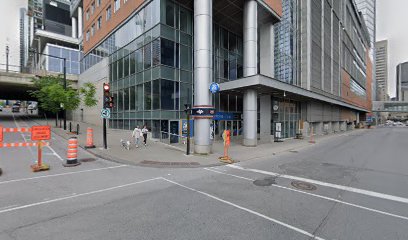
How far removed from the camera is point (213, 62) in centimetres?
2189

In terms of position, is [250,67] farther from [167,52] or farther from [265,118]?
[167,52]

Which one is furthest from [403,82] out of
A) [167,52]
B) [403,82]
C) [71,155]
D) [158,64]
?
[71,155]

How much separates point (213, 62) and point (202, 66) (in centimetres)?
905

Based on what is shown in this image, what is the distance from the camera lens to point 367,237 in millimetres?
3857

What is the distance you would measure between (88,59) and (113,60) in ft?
39.6

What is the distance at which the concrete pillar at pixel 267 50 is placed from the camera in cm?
2155

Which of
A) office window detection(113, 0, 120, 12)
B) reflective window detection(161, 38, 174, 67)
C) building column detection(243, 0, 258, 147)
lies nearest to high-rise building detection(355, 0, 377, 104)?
building column detection(243, 0, 258, 147)

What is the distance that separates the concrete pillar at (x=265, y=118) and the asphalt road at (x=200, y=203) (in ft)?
37.9

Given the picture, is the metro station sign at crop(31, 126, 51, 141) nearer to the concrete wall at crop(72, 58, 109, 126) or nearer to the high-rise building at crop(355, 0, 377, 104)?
the concrete wall at crop(72, 58, 109, 126)

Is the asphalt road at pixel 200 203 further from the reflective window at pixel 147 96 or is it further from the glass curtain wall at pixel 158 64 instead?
the reflective window at pixel 147 96

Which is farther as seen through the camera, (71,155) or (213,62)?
(213,62)

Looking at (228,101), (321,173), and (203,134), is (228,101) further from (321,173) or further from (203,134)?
(321,173)

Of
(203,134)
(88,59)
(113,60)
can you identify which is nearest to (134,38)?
(113,60)

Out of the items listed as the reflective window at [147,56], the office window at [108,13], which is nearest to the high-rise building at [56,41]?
the office window at [108,13]
